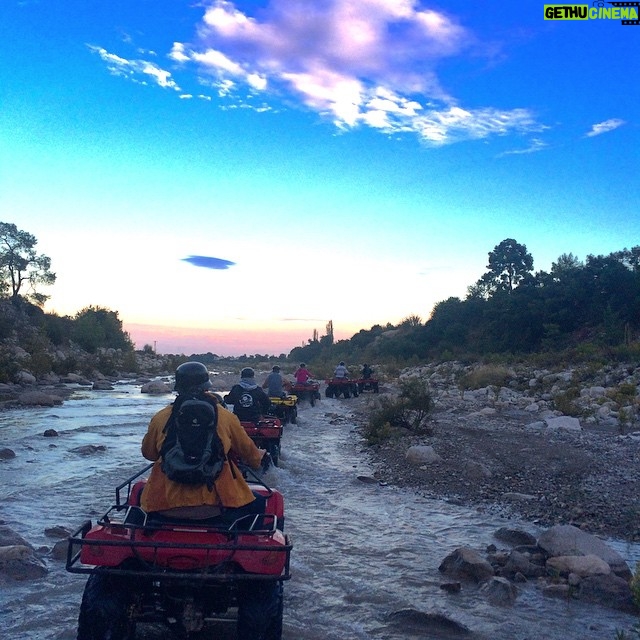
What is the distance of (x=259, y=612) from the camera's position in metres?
3.65

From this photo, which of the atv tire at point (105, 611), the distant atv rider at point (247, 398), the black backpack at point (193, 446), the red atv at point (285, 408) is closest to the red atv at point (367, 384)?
the red atv at point (285, 408)

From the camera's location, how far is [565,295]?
40.2 metres

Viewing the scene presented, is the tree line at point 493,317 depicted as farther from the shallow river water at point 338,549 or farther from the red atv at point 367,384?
the shallow river water at point 338,549

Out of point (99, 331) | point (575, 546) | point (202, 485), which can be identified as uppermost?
point (99, 331)

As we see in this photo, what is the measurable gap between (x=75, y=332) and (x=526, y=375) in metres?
45.9


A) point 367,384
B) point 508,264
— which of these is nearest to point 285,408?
point 367,384

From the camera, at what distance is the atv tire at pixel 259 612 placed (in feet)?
11.9

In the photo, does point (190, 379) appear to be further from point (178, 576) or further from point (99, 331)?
point (99, 331)

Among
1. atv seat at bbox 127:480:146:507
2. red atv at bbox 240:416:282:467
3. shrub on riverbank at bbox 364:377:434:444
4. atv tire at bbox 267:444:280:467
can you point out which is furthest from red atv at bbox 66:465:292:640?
shrub on riverbank at bbox 364:377:434:444

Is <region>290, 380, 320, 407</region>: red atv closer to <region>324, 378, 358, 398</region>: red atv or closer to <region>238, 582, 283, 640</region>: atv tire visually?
<region>324, 378, 358, 398</region>: red atv

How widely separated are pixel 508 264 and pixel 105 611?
5953 cm

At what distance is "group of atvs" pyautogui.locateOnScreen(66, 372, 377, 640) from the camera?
3.49m

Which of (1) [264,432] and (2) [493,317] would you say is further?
(2) [493,317]

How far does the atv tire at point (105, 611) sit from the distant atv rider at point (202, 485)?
484mm
